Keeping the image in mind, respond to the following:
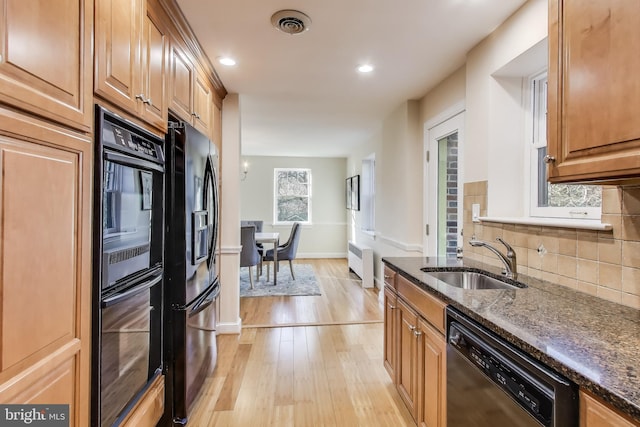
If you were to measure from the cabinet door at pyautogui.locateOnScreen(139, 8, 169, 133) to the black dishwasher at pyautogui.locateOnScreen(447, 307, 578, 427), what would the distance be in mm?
1642

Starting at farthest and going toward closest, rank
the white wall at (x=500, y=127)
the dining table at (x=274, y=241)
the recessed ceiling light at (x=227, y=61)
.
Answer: the dining table at (x=274, y=241), the recessed ceiling light at (x=227, y=61), the white wall at (x=500, y=127)

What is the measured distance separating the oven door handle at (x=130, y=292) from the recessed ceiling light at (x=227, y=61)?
1727mm

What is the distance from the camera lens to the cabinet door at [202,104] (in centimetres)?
235

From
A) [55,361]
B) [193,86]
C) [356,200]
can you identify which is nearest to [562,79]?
[55,361]

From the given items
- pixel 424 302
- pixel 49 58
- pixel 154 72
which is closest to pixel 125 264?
pixel 49 58

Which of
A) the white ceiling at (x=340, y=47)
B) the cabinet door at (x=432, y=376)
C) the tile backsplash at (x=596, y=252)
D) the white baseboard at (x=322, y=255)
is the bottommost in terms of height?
the white baseboard at (x=322, y=255)

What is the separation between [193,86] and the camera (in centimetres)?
226

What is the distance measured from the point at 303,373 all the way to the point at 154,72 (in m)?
2.25

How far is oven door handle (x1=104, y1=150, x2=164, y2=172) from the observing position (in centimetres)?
115

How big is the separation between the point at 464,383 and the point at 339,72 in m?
2.37

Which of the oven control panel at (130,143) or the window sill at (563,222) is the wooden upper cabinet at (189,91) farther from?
the window sill at (563,222)

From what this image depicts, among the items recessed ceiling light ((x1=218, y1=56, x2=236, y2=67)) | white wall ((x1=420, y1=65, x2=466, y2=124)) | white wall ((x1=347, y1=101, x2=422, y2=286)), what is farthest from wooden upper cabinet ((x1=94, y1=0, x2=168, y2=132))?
white wall ((x1=347, y1=101, x2=422, y2=286))

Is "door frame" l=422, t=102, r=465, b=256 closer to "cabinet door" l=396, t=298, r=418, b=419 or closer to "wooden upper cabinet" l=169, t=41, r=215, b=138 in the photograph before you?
"cabinet door" l=396, t=298, r=418, b=419

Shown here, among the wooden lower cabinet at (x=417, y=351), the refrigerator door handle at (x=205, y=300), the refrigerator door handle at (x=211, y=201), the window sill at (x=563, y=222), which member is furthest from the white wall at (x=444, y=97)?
the refrigerator door handle at (x=205, y=300)
